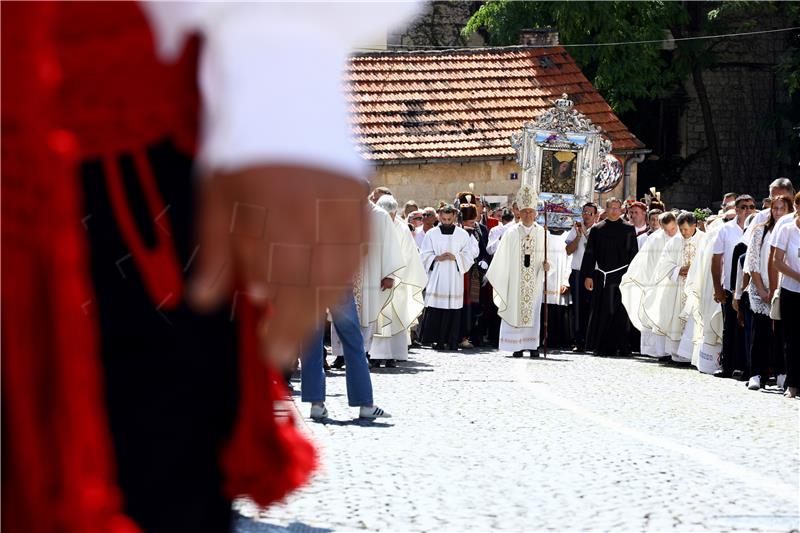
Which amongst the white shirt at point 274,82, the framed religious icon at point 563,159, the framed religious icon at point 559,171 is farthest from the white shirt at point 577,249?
the white shirt at point 274,82

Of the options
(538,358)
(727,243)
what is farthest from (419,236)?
(727,243)

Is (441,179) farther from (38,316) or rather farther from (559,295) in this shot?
(38,316)

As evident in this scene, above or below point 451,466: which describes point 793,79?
above

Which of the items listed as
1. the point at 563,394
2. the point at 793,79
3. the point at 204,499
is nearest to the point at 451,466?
the point at 563,394

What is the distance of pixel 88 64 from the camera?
164cm

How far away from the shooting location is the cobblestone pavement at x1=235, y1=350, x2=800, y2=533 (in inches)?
233

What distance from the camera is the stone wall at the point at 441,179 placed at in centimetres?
3027

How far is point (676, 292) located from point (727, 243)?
311 cm

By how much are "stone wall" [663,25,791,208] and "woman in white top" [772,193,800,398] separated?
29.5 meters

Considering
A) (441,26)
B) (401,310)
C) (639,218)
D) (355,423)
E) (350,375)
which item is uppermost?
(441,26)

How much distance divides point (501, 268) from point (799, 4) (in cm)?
2363

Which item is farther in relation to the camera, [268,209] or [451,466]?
[451,466]

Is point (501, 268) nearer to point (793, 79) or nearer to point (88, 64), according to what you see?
point (88, 64)

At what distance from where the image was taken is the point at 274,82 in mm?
1568
